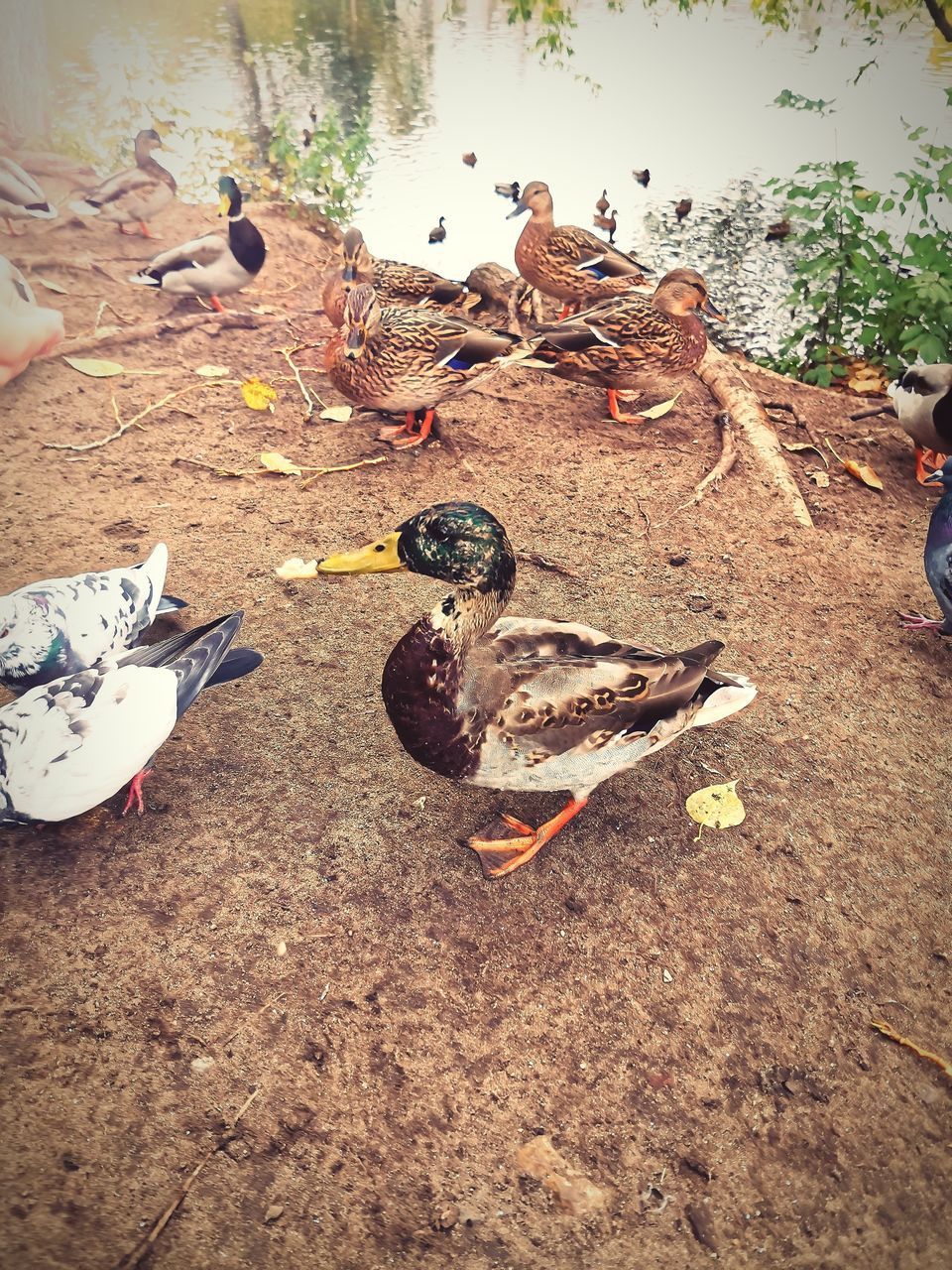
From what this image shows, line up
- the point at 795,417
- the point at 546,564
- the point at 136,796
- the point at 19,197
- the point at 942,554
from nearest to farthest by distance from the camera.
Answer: the point at 136,796 < the point at 942,554 < the point at 546,564 < the point at 795,417 < the point at 19,197

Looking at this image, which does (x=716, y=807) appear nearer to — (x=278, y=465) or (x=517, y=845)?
(x=517, y=845)

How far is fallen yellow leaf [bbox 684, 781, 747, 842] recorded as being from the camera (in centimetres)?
218

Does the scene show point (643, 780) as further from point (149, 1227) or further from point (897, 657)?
point (149, 1227)

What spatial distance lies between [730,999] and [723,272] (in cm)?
387

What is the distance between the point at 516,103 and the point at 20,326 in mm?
2619

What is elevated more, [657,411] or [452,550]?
[452,550]

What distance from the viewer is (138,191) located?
4.57 metres

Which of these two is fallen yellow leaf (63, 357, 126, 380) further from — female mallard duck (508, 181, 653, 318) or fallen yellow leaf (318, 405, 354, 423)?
female mallard duck (508, 181, 653, 318)

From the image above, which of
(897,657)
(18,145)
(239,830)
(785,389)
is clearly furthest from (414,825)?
(18,145)

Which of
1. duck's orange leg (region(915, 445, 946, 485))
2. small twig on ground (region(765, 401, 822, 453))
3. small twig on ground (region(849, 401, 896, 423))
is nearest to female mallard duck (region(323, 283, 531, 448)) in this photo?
small twig on ground (region(765, 401, 822, 453))

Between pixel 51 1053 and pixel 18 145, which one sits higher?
pixel 18 145

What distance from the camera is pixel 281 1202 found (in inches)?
56.9

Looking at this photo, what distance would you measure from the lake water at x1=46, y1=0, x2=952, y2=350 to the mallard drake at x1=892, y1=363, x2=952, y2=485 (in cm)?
111

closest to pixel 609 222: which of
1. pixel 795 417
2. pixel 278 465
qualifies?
pixel 795 417
